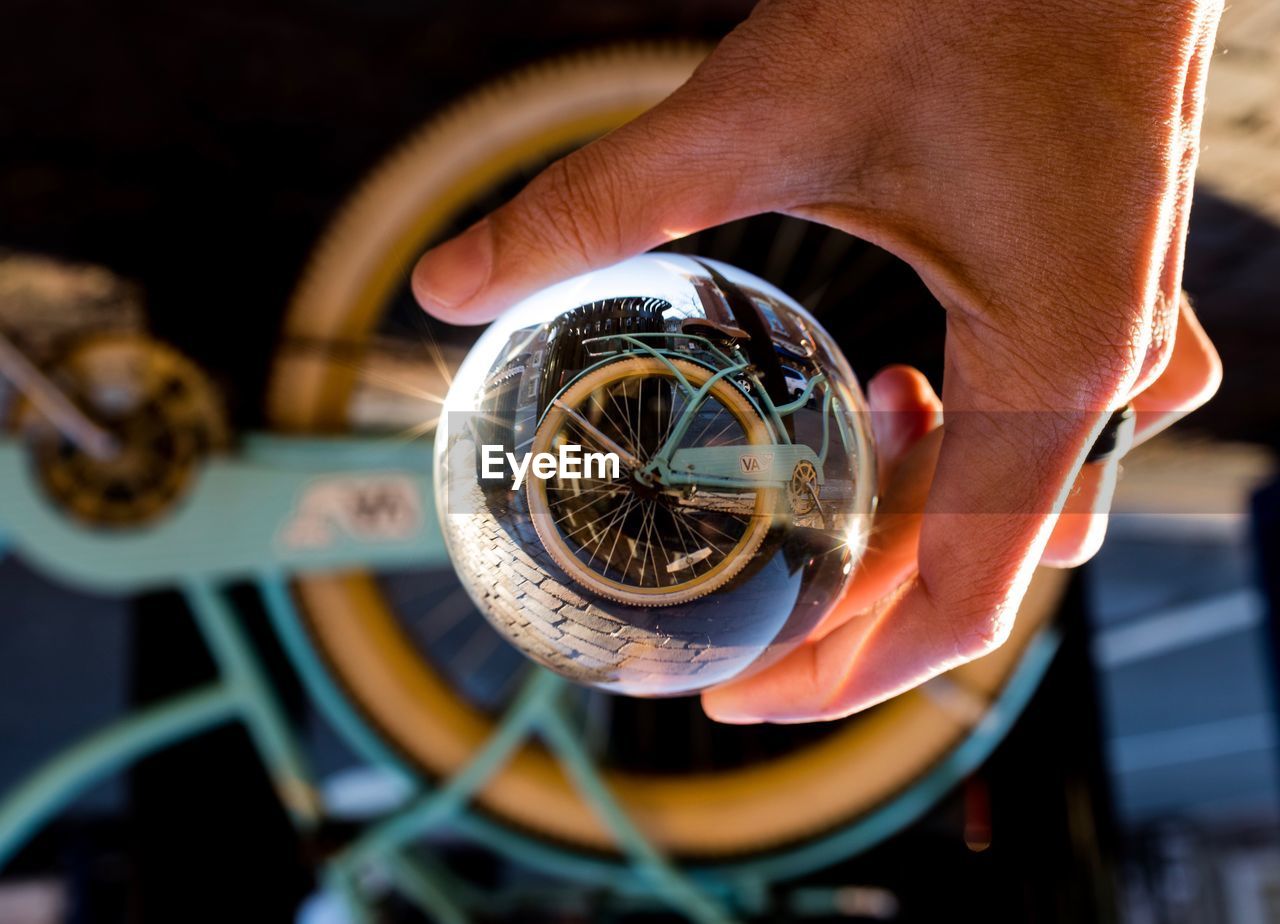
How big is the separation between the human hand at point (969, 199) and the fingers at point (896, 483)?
0.04m

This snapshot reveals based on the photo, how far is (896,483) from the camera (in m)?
0.55

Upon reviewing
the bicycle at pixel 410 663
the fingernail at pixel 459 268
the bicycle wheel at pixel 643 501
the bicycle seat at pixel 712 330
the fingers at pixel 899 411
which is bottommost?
the bicycle at pixel 410 663

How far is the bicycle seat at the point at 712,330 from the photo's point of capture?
43 cm

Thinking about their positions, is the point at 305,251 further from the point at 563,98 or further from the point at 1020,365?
the point at 1020,365

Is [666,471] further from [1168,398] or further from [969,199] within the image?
[1168,398]

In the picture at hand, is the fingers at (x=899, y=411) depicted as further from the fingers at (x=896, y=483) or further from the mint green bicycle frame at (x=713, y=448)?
the mint green bicycle frame at (x=713, y=448)

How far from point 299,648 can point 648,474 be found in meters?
1.16

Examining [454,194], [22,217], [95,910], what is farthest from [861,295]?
[95,910]

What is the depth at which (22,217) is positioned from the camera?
A: 1.85 metres

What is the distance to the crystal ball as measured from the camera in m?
0.42

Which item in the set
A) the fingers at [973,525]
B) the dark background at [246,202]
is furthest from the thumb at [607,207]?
the dark background at [246,202]

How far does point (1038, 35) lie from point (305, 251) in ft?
5.09

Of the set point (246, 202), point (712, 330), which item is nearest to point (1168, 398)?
point (712, 330)

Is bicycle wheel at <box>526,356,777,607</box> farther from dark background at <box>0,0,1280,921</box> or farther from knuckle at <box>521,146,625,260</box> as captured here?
dark background at <box>0,0,1280,921</box>
